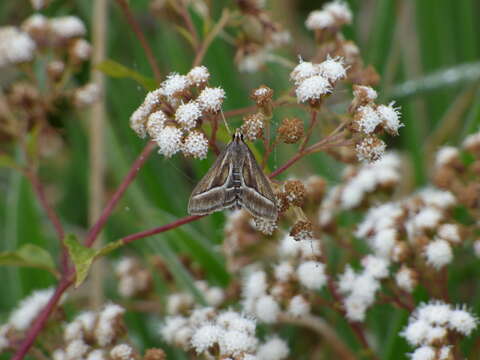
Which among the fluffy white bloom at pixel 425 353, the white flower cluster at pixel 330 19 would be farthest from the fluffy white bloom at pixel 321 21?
the fluffy white bloom at pixel 425 353

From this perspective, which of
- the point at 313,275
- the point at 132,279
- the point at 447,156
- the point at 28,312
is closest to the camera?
the point at 313,275

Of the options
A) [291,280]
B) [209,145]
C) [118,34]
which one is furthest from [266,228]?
[118,34]

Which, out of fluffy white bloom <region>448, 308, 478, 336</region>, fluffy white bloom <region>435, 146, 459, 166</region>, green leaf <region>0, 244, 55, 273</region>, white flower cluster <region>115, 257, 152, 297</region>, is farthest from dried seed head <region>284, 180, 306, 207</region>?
white flower cluster <region>115, 257, 152, 297</region>

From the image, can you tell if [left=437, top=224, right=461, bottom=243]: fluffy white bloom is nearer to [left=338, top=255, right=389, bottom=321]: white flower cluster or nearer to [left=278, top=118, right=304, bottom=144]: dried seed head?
[left=338, top=255, right=389, bottom=321]: white flower cluster

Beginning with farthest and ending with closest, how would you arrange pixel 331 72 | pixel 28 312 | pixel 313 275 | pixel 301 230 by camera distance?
pixel 28 312
pixel 313 275
pixel 331 72
pixel 301 230

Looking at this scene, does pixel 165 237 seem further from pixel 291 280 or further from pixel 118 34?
pixel 118 34

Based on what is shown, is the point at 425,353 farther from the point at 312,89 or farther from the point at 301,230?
the point at 312,89

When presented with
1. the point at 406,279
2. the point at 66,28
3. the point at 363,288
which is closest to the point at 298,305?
the point at 363,288
